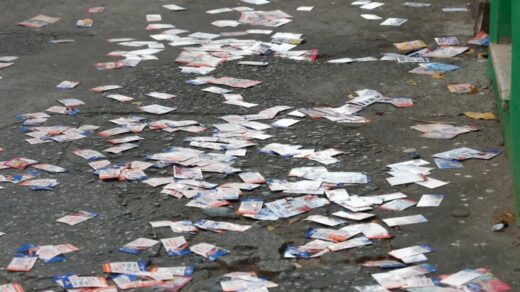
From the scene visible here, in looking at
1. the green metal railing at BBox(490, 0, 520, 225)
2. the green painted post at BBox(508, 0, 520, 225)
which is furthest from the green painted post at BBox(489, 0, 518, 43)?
the green painted post at BBox(508, 0, 520, 225)

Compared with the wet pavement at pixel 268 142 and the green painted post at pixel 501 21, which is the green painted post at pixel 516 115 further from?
the green painted post at pixel 501 21

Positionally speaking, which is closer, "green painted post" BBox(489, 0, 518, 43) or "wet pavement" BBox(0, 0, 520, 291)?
"wet pavement" BBox(0, 0, 520, 291)

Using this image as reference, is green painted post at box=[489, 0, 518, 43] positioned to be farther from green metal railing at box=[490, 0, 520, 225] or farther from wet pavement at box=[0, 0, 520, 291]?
green metal railing at box=[490, 0, 520, 225]

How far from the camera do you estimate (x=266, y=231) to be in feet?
14.1

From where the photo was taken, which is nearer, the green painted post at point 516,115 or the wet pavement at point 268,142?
the wet pavement at point 268,142

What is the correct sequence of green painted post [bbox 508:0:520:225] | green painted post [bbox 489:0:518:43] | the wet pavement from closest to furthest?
the wet pavement → green painted post [bbox 508:0:520:225] → green painted post [bbox 489:0:518:43]

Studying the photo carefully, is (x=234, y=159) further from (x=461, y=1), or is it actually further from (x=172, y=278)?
(x=461, y=1)

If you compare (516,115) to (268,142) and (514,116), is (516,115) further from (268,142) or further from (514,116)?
(268,142)

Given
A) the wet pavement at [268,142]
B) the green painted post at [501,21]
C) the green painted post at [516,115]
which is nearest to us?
the wet pavement at [268,142]

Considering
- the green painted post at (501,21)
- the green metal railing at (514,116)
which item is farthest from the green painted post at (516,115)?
the green painted post at (501,21)

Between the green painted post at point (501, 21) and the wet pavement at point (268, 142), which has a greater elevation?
the green painted post at point (501, 21)

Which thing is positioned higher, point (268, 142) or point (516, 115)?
point (516, 115)

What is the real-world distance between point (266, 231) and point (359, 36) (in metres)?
3.63

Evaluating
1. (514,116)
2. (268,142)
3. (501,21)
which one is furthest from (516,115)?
(501,21)
